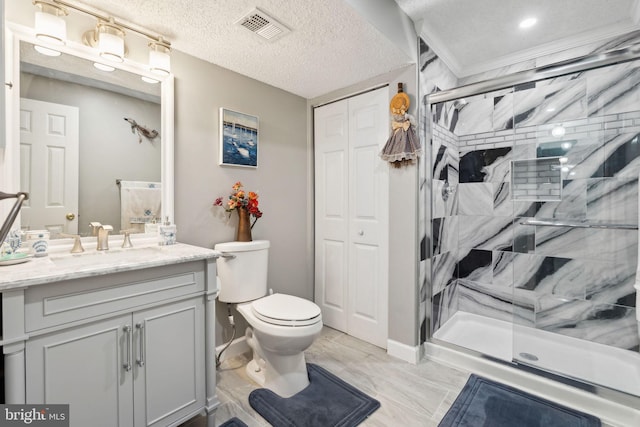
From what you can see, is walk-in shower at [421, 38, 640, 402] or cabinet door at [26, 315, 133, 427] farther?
walk-in shower at [421, 38, 640, 402]

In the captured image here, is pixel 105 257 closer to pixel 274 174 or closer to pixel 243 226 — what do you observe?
pixel 243 226

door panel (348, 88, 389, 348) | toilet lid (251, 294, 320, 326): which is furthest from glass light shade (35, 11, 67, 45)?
door panel (348, 88, 389, 348)

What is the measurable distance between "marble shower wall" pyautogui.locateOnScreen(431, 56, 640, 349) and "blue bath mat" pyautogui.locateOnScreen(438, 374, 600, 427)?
24.0 inches

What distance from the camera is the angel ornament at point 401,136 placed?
2.05 m

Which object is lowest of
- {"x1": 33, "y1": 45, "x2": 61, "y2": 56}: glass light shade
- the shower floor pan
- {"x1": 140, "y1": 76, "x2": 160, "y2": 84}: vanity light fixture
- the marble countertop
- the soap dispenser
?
the shower floor pan

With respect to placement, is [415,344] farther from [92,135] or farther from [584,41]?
[584,41]

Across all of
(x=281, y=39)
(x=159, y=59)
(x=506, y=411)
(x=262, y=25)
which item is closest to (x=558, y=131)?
(x=506, y=411)

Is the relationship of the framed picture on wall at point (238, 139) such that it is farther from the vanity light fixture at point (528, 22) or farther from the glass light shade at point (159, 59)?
the vanity light fixture at point (528, 22)

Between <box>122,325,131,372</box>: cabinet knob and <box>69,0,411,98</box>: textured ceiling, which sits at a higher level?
<box>69,0,411,98</box>: textured ceiling

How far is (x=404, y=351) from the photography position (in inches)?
84.7

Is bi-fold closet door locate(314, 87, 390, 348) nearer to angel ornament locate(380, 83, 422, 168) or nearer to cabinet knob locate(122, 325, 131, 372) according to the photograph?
angel ornament locate(380, 83, 422, 168)

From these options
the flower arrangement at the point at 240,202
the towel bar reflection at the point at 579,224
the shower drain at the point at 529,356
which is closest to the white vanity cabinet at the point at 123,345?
the flower arrangement at the point at 240,202

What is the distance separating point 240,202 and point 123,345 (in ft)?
3.74

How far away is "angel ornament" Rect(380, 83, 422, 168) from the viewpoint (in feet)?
6.73
